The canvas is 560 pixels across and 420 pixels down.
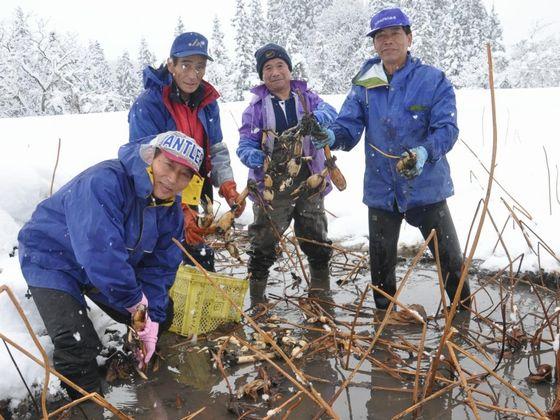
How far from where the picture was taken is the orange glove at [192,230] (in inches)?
132

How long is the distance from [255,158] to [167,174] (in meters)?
1.22

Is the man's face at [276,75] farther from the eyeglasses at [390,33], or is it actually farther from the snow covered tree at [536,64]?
the snow covered tree at [536,64]

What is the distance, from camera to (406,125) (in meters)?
3.08

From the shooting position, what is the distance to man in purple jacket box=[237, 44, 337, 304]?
3637 millimetres

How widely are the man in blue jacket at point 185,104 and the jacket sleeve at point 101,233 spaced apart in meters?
0.97

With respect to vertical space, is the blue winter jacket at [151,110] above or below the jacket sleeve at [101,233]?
above

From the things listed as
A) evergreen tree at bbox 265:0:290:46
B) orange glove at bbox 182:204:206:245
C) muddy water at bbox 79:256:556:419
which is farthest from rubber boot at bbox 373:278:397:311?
evergreen tree at bbox 265:0:290:46

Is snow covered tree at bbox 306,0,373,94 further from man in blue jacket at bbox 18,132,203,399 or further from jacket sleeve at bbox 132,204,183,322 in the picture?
man in blue jacket at bbox 18,132,203,399

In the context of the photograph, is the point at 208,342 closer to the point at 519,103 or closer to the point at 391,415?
the point at 391,415

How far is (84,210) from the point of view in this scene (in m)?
2.30

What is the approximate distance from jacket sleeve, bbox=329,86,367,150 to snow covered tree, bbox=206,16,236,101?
3046cm

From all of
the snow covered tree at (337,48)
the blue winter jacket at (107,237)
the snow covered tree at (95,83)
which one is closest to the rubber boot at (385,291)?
the blue winter jacket at (107,237)

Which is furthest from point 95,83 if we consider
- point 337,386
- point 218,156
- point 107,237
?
point 337,386

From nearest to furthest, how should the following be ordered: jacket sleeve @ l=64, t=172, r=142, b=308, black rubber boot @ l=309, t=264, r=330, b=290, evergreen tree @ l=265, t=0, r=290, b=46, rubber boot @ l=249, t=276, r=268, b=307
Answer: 1. jacket sleeve @ l=64, t=172, r=142, b=308
2. rubber boot @ l=249, t=276, r=268, b=307
3. black rubber boot @ l=309, t=264, r=330, b=290
4. evergreen tree @ l=265, t=0, r=290, b=46
